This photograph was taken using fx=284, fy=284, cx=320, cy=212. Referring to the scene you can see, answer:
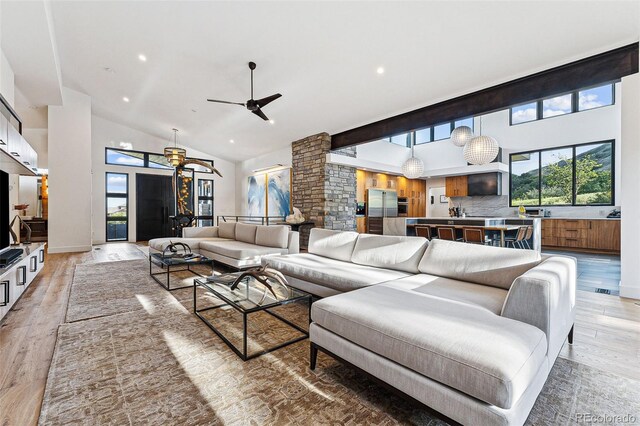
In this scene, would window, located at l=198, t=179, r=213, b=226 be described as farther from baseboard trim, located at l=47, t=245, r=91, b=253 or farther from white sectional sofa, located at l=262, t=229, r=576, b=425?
white sectional sofa, located at l=262, t=229, r=576, b=425

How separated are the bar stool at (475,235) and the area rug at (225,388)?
11.8ft

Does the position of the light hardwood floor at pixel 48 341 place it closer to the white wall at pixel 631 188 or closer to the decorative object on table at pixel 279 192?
the white wall at pixel 631 188

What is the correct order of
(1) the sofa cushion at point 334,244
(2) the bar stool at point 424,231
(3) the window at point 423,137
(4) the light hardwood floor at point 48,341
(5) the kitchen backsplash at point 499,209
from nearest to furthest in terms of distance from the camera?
(4) the light hardwood floor at point 48,341 < (1) the sofa cushion at point 334,244 < (2) the bar stool at point 424,231 < (5) the kitchen backsplash at point 499,209 < (3) the window at point 423,137

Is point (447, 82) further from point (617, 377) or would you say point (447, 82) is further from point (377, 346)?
point (377, 346)

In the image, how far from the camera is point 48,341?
91.0 inches

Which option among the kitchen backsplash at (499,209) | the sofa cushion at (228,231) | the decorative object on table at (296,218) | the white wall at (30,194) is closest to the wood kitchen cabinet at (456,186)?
the kitchen backsplash at (499,209)

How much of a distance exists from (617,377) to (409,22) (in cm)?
372

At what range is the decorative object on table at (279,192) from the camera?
8484 mm

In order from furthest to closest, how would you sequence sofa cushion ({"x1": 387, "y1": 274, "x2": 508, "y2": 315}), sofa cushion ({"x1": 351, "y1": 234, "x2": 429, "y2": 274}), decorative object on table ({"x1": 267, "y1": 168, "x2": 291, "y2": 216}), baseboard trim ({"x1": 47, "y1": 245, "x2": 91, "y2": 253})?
decorative object on table ({"x1": 267, "y1": 168, "x2": 291, "y2": 216}) < baseboard trim ({"x1": 47, "y1": 245, "x2": 91, "y2": 253}) < sofa cushion ({"x1": 351, "y1": 234, "x2": 429, "y2": 274}) < sofa cushion ({"x1": 387, "y1": 274, "x2": 508, "y2": 315})

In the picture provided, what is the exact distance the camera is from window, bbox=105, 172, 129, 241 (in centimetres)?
891

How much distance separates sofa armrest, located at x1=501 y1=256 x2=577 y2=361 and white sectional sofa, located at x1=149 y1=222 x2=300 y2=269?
10.7 ft

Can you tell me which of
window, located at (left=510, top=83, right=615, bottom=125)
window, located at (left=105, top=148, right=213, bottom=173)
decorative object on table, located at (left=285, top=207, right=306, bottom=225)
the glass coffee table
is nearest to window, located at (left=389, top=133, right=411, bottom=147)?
window, located at (left=510, top=83, right=615, bottom=125)

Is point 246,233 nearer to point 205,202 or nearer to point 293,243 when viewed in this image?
point 293,243

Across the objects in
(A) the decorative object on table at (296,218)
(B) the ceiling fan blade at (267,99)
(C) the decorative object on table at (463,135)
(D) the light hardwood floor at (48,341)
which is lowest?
(D) the light hardwood floor at (48,341)
